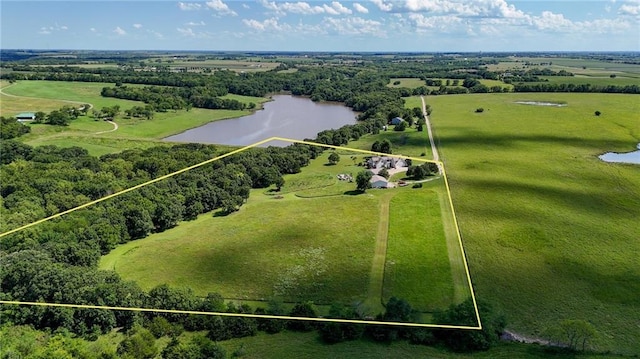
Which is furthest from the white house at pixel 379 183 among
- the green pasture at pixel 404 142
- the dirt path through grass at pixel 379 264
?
the green pasture at pixel 404 142

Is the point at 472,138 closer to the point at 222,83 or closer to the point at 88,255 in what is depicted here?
the point at 88,255

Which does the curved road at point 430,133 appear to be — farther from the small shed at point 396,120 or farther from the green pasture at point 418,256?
the green pasture at point 418,256

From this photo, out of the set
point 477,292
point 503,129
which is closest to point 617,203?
point 477,292

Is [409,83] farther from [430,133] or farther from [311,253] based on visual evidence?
[311,253]

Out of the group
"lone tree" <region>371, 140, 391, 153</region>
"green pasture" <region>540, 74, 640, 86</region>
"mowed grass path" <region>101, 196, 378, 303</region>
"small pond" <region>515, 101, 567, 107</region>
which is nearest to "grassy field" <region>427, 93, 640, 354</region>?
"lone tree" <region>371, 140, 391, 153</region>

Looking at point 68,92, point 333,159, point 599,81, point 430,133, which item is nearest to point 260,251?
point 333,159
